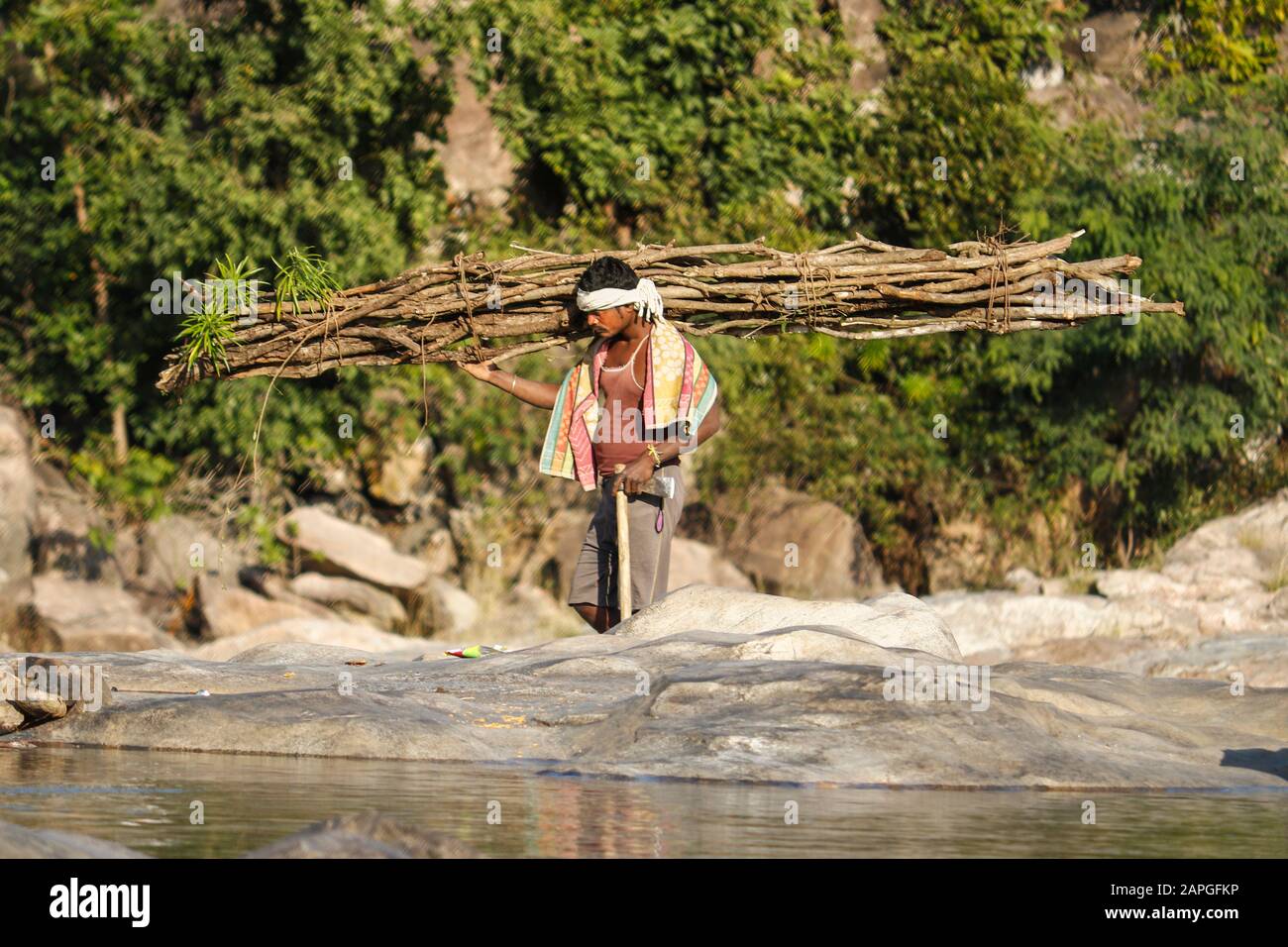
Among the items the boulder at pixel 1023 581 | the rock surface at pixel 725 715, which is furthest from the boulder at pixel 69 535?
the boulder at pixel 1023 581

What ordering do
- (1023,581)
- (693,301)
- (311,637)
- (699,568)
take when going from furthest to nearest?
1. (1023,581)
2. (699,568)
3. (311,637)
4. (693,301)

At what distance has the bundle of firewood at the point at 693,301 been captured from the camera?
904 centimetres

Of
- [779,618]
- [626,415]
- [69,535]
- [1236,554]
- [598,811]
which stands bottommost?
[598,811]

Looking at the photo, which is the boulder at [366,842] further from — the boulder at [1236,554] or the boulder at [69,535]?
the boulder at [1236,554]

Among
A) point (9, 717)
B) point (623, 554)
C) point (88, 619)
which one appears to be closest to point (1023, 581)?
point (623, 554)

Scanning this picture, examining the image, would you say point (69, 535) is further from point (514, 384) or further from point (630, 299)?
point (630, 299)

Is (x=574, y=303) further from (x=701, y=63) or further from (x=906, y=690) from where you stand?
(x=701, y=63)

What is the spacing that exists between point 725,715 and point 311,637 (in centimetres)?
739

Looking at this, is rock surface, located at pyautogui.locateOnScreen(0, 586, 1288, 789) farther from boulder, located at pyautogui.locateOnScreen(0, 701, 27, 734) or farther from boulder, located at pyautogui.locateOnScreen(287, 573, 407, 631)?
boulder, located at pyautogui.locateOnScreen(287, 573, 407, 631)

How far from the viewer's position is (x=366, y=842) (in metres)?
4.43

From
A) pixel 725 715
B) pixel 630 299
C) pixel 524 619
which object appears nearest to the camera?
pixel 725 715

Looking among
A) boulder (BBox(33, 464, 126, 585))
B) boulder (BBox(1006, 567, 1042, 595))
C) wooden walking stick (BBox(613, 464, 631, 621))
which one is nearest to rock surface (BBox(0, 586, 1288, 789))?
wooden walking stick (BBox(613, 464, 631, 621))

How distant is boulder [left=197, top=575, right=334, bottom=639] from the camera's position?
14109 millimetres
